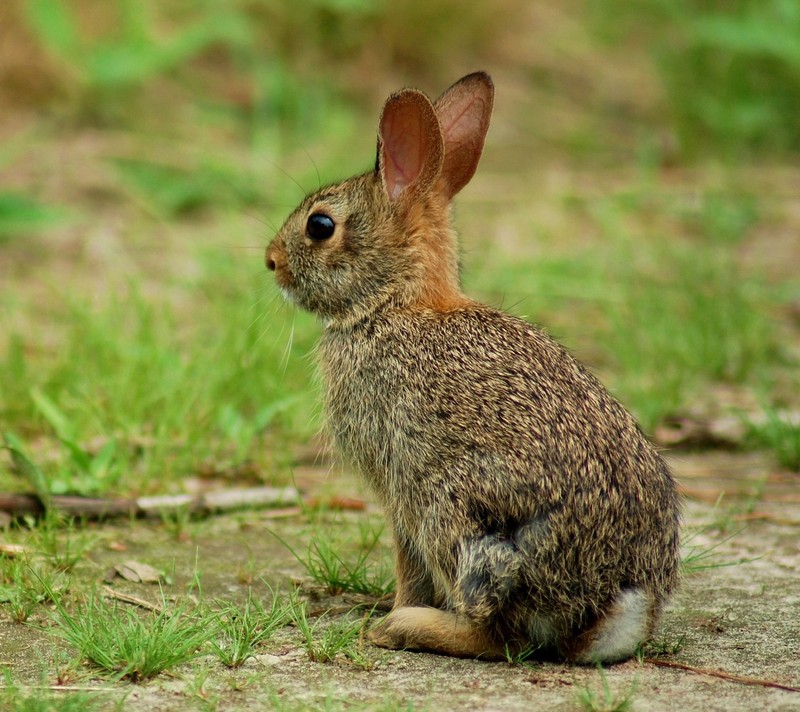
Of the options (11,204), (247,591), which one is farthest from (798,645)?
(11,204)

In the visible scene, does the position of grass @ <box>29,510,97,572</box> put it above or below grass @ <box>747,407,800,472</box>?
below

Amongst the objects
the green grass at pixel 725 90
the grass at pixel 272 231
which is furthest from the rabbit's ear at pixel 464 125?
the green grass at pixel 725 90

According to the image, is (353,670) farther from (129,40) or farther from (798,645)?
(129,40)

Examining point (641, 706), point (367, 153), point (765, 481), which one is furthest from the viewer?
point (367, 153)

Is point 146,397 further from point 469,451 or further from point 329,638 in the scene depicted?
point 469,451

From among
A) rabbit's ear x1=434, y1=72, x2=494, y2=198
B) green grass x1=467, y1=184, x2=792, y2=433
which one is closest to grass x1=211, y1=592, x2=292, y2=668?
rabbit's ear x1=434, y1=72, x2=494, y2=198

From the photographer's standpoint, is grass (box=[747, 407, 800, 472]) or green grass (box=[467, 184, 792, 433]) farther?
green grass (box=[467, 184, 792, 433])

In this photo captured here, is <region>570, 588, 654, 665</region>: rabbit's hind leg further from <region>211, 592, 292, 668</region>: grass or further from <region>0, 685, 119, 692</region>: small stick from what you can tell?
<region>0, 685, 119, 692</region>: small stick
